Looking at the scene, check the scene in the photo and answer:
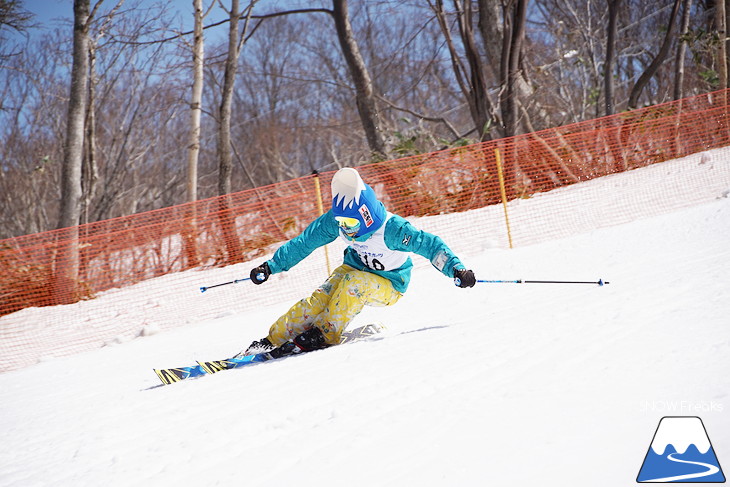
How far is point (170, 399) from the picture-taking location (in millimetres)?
3816

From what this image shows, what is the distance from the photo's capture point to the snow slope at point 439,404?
2.32 metres

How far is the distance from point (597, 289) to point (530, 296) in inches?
23.0

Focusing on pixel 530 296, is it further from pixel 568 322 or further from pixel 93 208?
Answer: pixel 93 208

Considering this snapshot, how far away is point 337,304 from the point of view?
4656mm

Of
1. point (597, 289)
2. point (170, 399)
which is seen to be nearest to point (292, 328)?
point (170, 399)

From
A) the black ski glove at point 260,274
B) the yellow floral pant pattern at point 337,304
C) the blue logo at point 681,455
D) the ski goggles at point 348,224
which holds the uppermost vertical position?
the ski goggles at point 348,224

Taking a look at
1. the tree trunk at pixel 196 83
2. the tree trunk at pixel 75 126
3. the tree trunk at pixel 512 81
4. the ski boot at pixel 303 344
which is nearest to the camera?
the ski boot at pixel 303 344

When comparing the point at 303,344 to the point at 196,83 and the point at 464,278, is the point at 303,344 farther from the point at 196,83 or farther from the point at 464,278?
the point at 196,83

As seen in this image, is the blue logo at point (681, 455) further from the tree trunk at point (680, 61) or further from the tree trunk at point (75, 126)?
the tree trunk at point (680, 61)

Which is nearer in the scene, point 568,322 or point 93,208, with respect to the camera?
point 568,322

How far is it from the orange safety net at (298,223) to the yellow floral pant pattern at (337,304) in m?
3.71

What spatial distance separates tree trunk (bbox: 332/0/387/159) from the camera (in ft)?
44.3

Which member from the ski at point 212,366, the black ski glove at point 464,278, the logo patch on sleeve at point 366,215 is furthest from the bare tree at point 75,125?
the black ski glove at point 464,278

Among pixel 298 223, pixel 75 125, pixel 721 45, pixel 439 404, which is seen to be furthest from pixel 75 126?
pixel 721 45
